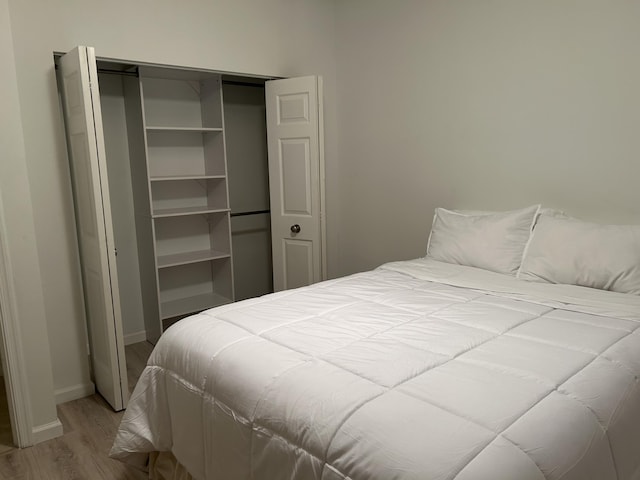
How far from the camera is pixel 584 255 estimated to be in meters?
2.33

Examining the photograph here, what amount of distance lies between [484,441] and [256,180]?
3521mm

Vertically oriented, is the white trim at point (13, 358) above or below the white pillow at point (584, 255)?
below

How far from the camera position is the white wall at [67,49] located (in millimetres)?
2592

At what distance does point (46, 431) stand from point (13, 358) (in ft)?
1.46

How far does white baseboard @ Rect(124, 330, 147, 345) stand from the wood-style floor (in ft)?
2.99

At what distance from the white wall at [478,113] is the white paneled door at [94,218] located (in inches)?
78.9

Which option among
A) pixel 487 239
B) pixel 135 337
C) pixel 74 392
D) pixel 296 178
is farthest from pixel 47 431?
pixel 487 239

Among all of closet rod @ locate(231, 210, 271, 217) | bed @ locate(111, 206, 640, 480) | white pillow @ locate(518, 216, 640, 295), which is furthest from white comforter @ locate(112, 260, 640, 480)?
closet rod @ locate(231, 210, 271, 217)

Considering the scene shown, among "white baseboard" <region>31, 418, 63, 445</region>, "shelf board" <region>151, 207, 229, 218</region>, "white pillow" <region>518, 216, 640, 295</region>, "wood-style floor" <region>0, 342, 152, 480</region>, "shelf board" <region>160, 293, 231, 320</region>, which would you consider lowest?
"wood-style floor" <region>0, 342, 152, 480</region>

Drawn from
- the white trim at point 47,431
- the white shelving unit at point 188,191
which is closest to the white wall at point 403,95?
the white trim at point 47,431

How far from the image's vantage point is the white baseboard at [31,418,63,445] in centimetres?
250

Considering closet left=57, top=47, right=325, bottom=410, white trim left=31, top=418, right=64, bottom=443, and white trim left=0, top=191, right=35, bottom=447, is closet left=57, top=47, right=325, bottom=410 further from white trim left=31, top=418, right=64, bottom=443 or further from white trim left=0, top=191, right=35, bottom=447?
white trim left=0, top=191, right=35, bottom=447

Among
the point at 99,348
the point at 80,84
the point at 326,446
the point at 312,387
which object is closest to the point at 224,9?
the point at 80,84

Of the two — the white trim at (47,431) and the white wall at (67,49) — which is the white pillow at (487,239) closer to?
the white wall at (67,49)
